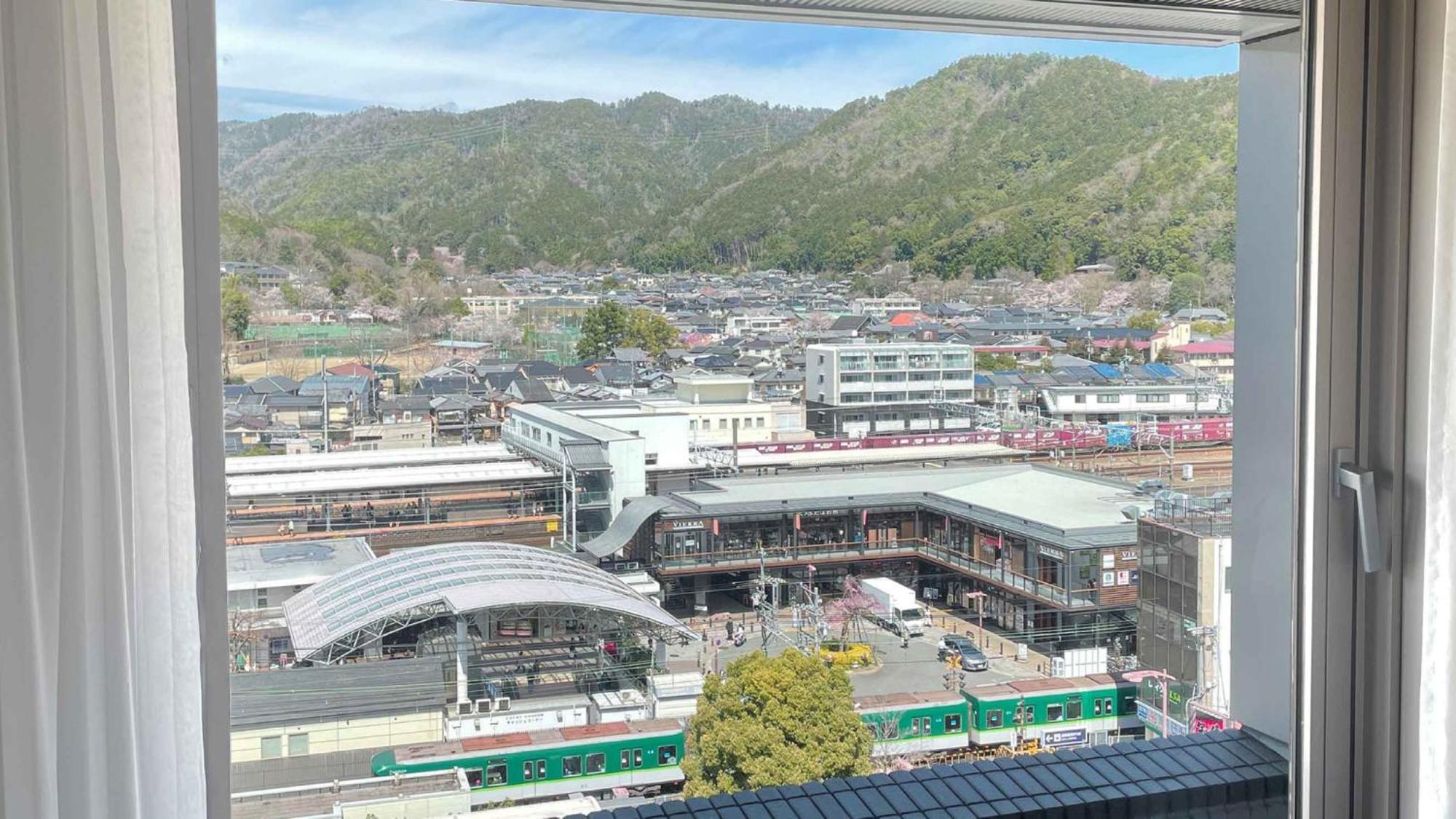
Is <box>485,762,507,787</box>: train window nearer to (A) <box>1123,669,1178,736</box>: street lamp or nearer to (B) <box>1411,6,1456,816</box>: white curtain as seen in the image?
(A) <box>1123,669,1178,736</box>: street lamp

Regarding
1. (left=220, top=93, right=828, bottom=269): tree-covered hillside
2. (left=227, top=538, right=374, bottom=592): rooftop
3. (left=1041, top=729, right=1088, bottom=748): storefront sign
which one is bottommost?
(left=1041, top=729, right=1088, bottom=748): storefront sign

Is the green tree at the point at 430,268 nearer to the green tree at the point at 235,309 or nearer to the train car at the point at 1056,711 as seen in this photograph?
the green tree at the point at 235,309

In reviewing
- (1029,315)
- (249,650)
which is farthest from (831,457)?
(249,650)

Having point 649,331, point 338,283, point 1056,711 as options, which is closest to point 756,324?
point 649,331

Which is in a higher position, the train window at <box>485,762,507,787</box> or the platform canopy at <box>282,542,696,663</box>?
the platform canopy at <box>282,542,696,663</box>

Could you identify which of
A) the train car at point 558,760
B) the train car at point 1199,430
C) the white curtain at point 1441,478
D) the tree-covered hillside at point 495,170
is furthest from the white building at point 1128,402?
the train car at point 558,760

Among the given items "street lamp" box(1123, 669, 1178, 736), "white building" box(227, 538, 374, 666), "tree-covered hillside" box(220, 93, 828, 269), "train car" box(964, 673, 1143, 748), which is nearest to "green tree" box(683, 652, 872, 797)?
"train car" box(964, 673, 1143, 748)
